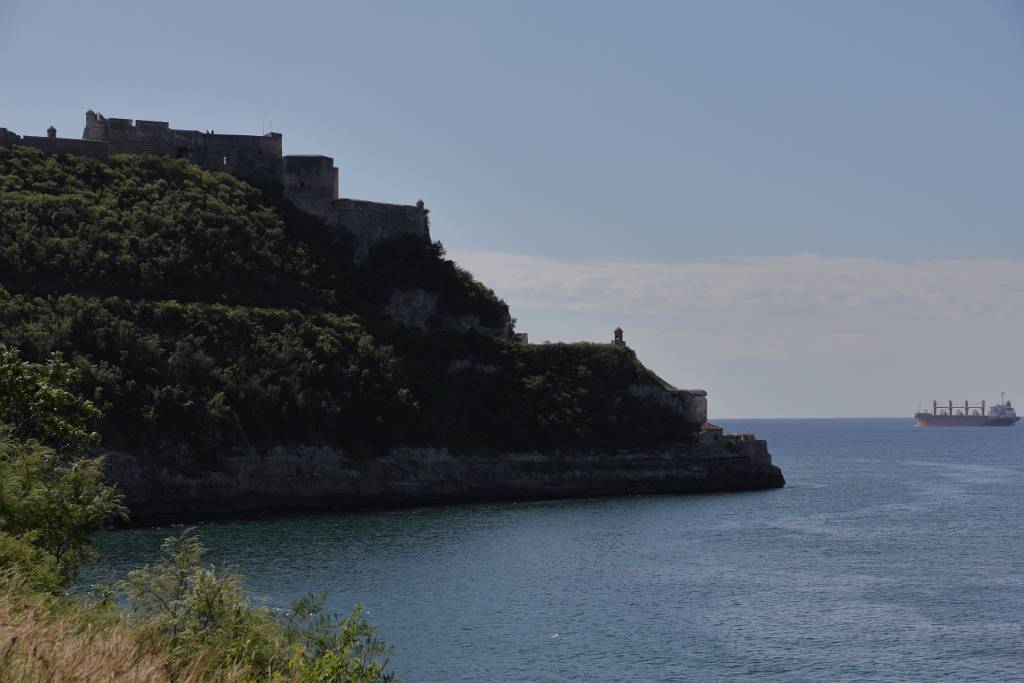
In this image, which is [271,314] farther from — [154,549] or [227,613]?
[227,613]

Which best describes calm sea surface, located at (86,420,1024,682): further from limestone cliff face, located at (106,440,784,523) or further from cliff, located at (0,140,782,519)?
cliff, located at (0,140,782,519)

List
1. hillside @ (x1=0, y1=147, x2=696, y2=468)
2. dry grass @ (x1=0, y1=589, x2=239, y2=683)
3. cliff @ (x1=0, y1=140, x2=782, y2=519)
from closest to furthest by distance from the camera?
1. dry grass @ (x1=0, y1=589, x2=239, y2=683)
2. cliff @ (x1=0, y1=140, x2=782, y2=519)
3. hillside @ (x1=0, y1=147, x2=696, y2=468)

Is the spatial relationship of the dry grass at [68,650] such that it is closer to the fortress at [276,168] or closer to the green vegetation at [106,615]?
the green vegetation at [106,615]

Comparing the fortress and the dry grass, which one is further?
the fortress

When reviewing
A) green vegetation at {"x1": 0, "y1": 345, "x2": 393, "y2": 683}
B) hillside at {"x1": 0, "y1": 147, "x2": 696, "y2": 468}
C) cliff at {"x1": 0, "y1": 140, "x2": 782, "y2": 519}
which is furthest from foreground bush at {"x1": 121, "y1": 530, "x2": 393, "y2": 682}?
hillside at {"x1": 0, "y1": 147, "x2": 696, "y2": 468}

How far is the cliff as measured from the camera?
6581cm

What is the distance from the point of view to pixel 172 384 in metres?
67.8

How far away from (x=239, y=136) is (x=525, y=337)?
2965 cm

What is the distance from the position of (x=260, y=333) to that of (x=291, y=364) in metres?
3.12

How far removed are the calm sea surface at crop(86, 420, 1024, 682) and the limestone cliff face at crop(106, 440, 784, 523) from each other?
8.44 ft

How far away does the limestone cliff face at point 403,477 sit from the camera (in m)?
62.8

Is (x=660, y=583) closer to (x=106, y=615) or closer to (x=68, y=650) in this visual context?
(x=106, y=615)

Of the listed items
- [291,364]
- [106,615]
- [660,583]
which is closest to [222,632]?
[106,615]

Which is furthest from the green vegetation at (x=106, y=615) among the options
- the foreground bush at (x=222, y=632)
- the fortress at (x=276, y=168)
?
the fortress at (x=276, y=168)
